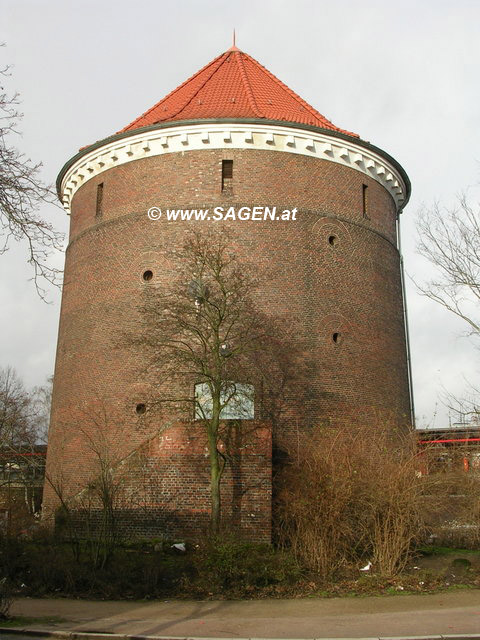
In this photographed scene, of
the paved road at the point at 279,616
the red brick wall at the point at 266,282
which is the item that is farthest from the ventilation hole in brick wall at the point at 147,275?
the paved road at the point at 279,616

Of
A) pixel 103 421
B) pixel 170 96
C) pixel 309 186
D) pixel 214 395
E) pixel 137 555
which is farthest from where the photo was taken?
pixel 170 96

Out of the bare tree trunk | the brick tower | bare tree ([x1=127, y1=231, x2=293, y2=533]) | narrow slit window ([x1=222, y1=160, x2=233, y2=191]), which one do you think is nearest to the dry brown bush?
the bare tree trunk

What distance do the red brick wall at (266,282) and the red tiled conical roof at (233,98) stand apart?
1.37 meters

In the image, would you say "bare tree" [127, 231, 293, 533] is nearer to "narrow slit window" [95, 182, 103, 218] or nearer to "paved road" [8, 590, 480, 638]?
"paved road" [8, 590, 480, 638]

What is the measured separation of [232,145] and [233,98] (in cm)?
231

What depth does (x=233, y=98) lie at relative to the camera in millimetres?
19953

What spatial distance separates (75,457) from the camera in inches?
690

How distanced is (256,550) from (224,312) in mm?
4630

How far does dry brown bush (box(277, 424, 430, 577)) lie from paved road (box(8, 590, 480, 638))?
1222 mm

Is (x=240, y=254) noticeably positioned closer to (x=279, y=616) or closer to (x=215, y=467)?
(x=215, y=467)

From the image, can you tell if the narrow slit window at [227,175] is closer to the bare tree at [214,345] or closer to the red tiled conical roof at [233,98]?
the red tiled conical roof at [233,98]

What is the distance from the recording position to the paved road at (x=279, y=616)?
28.6 feet

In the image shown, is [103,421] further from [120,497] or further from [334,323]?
[334,323]

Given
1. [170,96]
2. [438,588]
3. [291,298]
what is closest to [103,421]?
[291,298]
